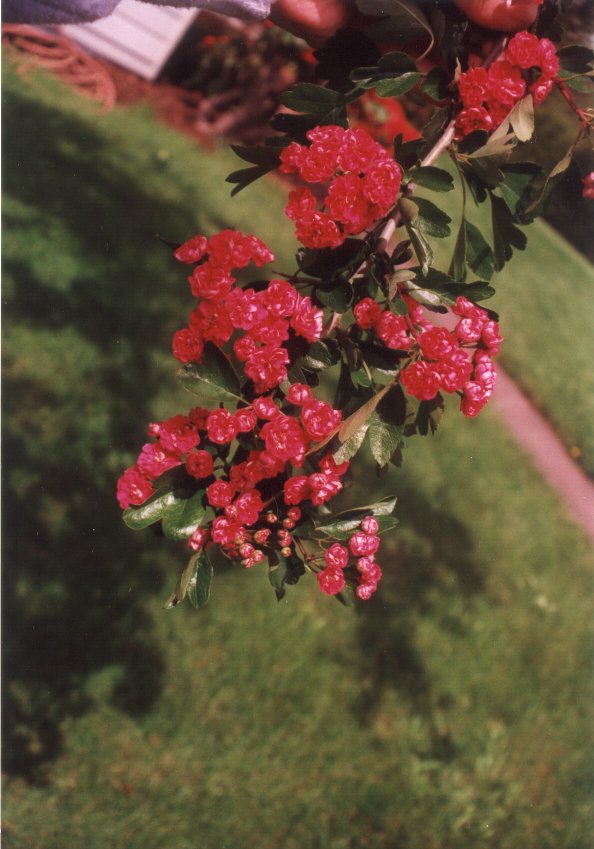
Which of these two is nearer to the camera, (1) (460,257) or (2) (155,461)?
(2) (155,461)

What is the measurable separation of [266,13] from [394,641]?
2.63 metres

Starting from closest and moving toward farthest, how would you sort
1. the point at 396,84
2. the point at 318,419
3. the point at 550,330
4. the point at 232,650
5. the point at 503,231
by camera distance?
1. the point at 318,419
2. the point at 396,84
3. the point at 503,231
4. the point at 232,650
5. the point at 550,330

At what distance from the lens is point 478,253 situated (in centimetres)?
140

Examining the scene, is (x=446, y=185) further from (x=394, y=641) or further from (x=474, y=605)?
(x=474, y=605)

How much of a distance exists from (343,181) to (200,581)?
0.69 metres

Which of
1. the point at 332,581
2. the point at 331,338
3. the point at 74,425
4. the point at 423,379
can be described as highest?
the point at 423,379

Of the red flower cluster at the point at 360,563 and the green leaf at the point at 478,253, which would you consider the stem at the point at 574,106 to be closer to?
the green leaf at the point at 478,253

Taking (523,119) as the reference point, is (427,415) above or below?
below

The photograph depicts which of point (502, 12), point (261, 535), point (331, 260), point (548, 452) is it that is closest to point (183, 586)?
point (261, 535)

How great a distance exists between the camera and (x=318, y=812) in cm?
273

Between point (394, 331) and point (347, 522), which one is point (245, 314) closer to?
point (394, 331)

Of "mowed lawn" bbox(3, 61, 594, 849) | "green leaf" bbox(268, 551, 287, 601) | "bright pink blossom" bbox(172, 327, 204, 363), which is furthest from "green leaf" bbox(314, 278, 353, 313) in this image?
"mowed lawn" bbox(3, 61, 594, 849)

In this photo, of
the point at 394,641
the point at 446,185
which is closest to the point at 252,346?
the point at 446,185

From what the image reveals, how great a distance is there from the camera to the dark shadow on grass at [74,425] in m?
2.77
